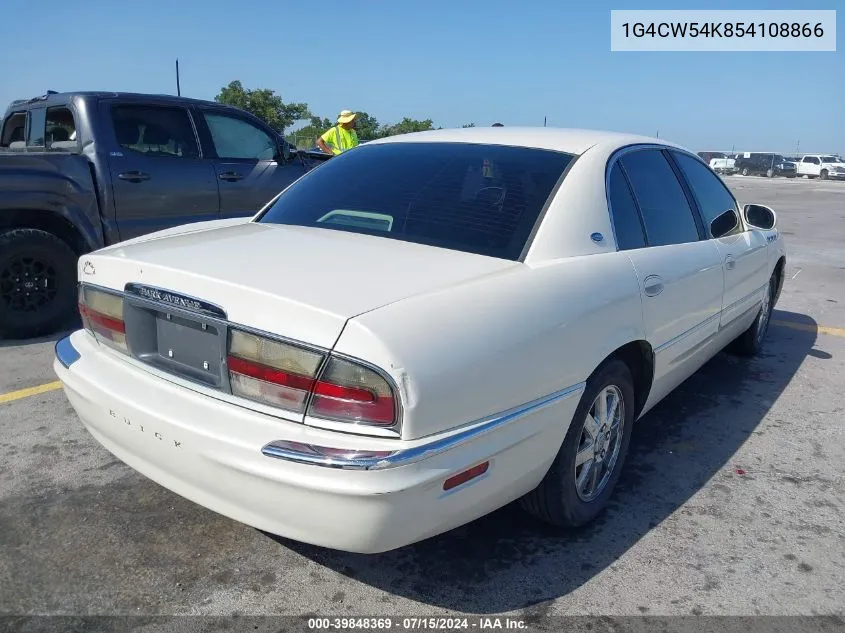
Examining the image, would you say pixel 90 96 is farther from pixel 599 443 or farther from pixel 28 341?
pixel 599 443

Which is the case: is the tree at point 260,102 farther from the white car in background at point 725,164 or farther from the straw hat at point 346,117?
the white car in background at point 725,164

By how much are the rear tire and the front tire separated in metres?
2.38

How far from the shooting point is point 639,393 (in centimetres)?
315

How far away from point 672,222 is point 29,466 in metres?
3.18

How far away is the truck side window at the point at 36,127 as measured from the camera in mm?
6035

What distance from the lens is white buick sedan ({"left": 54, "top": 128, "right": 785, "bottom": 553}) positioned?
1.93 m

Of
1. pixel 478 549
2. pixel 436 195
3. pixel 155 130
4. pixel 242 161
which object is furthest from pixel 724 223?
pixel 155 130

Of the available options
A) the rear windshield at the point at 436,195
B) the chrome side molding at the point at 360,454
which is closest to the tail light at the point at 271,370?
the chrome side molding at the point at 360,454

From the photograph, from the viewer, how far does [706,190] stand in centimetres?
405

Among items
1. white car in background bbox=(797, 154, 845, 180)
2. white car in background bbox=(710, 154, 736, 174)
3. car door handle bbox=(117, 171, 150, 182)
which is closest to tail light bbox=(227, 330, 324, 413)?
car door handle bbox=(117, 171, 150, 182)

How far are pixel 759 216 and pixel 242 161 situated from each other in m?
4.25

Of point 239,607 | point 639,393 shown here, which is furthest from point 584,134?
point 239,607

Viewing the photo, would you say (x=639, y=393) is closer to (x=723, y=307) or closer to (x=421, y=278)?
(x=723, y=307)

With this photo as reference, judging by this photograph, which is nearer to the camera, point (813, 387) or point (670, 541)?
point (670, 541)
